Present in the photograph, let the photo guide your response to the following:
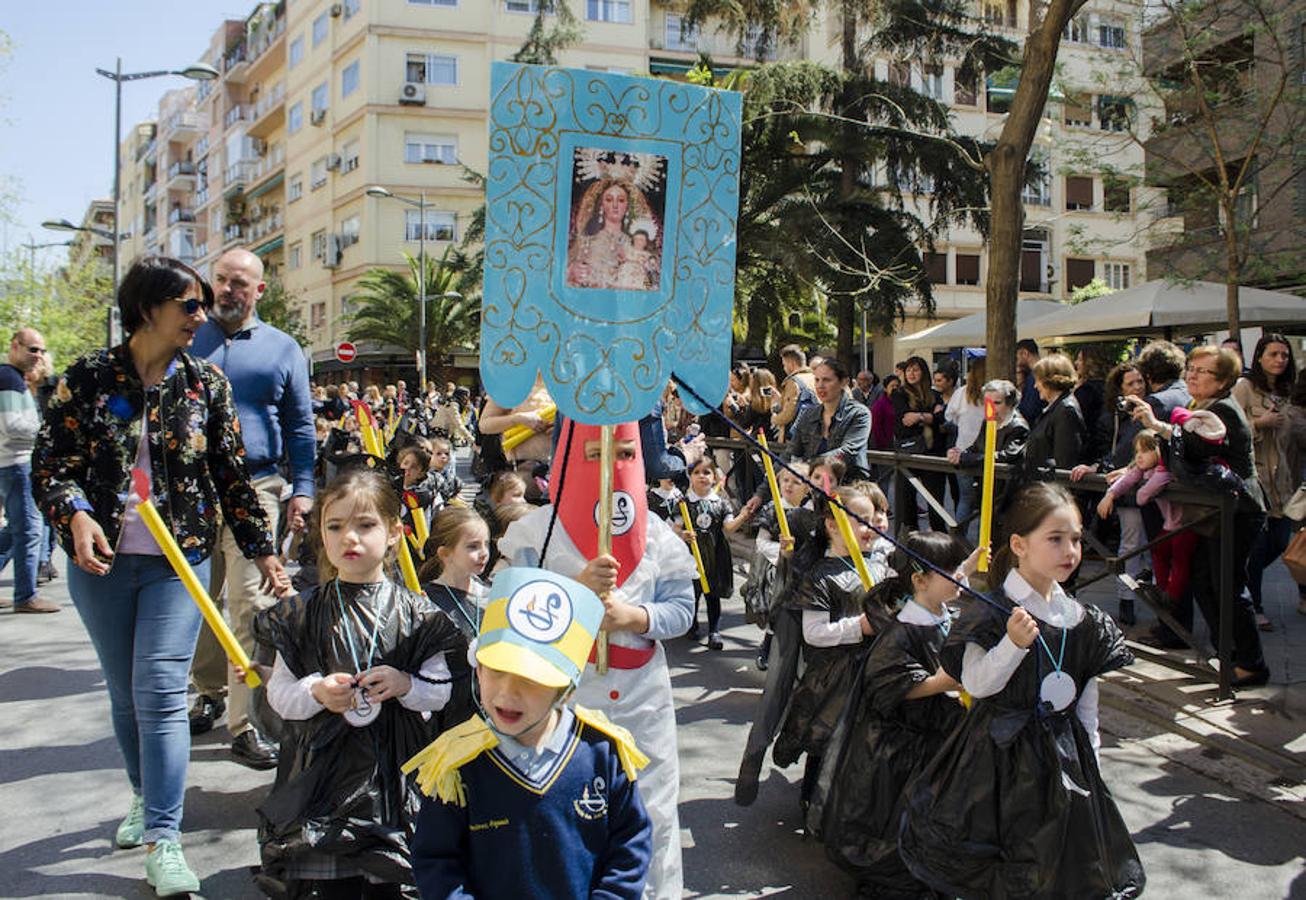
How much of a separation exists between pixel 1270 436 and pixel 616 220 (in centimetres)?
579

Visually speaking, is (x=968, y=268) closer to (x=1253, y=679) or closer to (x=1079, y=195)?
(x=1079, y=195)

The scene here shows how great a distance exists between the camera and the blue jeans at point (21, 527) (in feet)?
27.4

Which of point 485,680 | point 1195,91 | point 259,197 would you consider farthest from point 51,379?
point 259,197

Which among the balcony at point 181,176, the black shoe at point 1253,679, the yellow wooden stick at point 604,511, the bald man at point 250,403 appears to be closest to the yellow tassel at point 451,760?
the yellow wooden stick at point 604,511

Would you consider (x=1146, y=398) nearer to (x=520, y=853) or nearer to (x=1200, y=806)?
(x=1200, y=806)

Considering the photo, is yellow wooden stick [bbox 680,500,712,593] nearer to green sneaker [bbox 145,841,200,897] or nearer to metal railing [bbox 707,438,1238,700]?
metal railing [bbox 707,438,1238,700]

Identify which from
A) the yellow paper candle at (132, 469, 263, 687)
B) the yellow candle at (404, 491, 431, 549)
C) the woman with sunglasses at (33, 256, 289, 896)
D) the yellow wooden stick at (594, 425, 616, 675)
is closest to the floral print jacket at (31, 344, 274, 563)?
the woman with sunglasses at (33, 256, 289, 896)

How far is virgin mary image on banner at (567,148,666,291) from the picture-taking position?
10.5 ft

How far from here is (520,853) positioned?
7.45 ft

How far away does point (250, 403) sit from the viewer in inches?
184

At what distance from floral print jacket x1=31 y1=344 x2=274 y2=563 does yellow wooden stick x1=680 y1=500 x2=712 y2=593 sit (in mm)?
3698

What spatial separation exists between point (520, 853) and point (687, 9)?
19.4 m

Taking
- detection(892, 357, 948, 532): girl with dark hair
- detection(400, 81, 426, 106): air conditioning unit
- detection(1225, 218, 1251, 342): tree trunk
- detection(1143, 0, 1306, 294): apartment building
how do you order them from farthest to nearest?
detection(400, 81, 426, 106): air conditioning unit < detection(1143, 0, 1306, 294): apartment building < detection(1225, 218, 1251, 342): tree trunk < detection(892, 357, 948, 532): girl with dark hair

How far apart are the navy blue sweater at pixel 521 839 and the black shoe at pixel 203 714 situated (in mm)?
3422
